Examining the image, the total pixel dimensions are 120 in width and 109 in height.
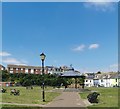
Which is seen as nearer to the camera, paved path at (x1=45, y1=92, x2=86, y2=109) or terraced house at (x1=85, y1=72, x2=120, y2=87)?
paved path at (x1=45, y1=92, x2=86, y2=109)

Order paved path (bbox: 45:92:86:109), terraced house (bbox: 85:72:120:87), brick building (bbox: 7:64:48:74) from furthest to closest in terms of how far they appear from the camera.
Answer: brick building (bbox: 7:64:48:74) → terraced house (bbox: 85:72:120:87) → paved path (bbox: 45:92:86:109)

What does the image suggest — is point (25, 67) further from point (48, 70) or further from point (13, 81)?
point (13, 81)

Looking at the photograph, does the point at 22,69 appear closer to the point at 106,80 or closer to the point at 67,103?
the point at 106,80

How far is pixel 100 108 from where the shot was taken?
65.4ft

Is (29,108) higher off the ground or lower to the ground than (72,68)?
lower

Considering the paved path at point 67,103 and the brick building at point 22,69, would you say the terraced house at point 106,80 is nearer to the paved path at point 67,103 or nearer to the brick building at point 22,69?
the brick building at point 22,69

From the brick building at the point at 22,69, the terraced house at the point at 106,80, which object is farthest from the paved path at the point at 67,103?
the brick building at the point at 22,69

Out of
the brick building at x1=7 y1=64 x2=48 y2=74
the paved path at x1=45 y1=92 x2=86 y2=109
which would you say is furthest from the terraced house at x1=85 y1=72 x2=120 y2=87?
the paved path at x1=45 y1=92 x2=86 y2=109

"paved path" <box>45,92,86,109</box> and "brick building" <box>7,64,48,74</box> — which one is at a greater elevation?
"brick building" <box>7,64,48,74</box>

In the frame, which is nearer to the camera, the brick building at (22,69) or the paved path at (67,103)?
the paved path at (67,103)

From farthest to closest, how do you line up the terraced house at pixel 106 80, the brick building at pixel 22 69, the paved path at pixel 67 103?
the brick building at pixel 22 69 → the terraced house at pixel 106 80 → the paved path at pixel 67 103

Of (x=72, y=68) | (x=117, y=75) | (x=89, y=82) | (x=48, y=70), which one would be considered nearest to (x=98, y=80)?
(x=89, y=82)

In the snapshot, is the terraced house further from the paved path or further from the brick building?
the paved path

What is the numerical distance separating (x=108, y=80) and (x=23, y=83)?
58894 mm
